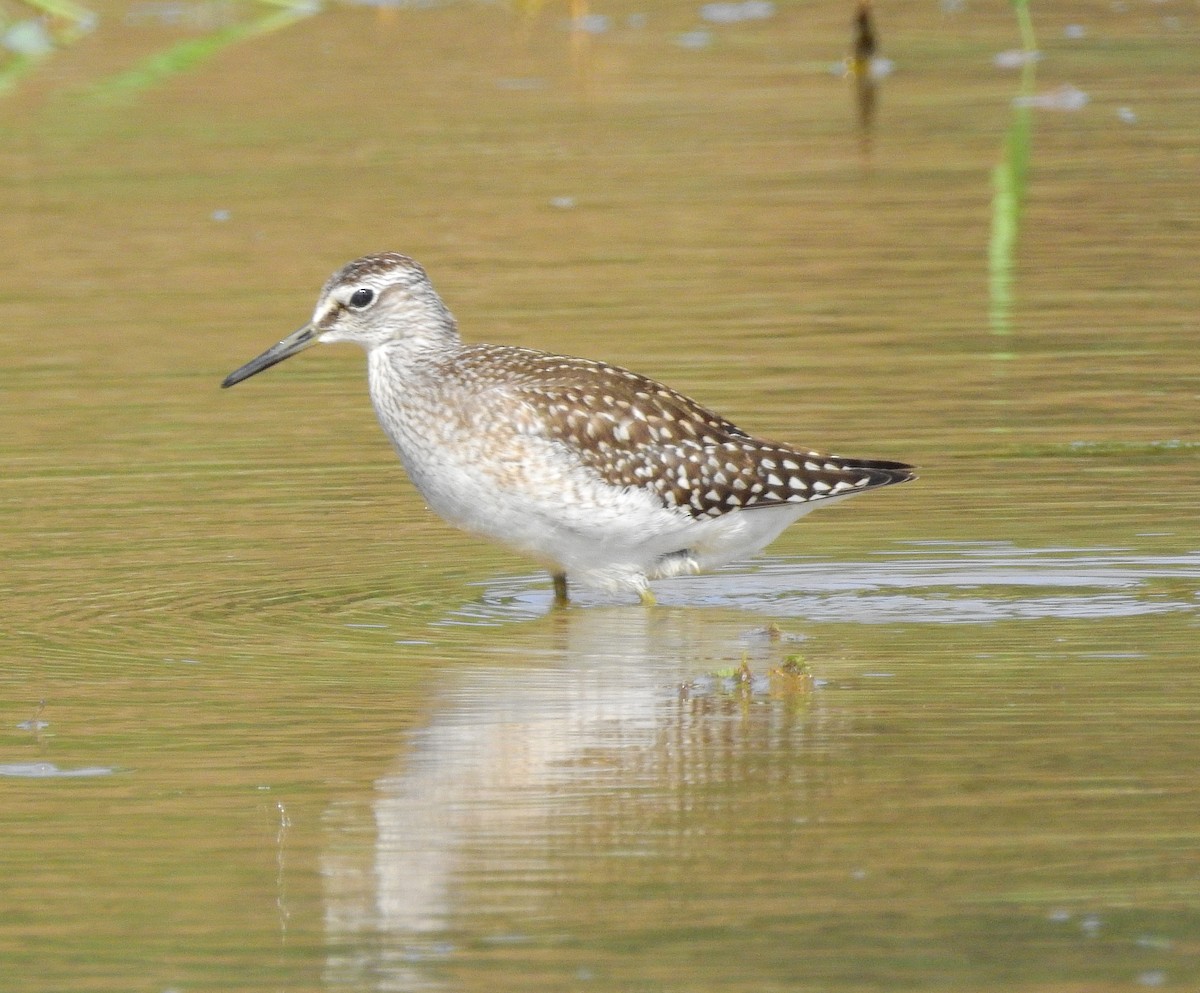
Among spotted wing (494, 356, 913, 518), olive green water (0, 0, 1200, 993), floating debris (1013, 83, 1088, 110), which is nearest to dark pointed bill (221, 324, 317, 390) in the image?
olive green water (0, 0, 1200, 993)

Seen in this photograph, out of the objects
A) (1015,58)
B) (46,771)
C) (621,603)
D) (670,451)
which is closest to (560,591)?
(621,603)

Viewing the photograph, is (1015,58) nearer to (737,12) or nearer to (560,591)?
(737,12)

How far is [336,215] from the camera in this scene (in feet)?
51.5

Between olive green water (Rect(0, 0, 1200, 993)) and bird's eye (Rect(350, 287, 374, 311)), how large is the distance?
955 millimetres

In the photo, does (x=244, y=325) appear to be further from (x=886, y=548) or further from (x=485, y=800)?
(x=485, y=800)

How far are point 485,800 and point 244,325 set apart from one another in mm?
7186

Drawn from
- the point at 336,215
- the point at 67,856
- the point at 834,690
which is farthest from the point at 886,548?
the point at 336,215

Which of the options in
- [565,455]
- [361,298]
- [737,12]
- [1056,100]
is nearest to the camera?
[565,455]

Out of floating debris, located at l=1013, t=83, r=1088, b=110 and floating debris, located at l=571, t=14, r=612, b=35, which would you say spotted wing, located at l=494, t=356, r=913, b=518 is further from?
floating debris, located at l=571, t=14, r=612, b=35

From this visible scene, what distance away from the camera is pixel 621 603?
9250mm

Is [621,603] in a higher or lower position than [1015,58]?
lower

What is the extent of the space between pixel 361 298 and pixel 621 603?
1.43 meters

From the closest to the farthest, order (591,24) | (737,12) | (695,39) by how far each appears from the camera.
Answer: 1. (695,39)
2. (591,24)
3. (737,12)

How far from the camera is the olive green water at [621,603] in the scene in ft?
18.2
